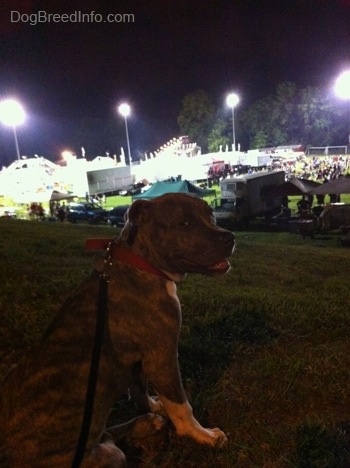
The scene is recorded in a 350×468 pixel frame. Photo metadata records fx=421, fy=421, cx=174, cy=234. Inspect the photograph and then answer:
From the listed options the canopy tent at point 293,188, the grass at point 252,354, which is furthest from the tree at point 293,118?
the grass at point 252,354

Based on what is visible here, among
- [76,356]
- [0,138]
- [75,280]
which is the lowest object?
[75,280]

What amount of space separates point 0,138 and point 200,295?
77.7 meters

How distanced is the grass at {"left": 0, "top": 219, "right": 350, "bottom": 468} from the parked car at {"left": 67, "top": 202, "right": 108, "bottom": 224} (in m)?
19.5

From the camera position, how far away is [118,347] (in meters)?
2.05

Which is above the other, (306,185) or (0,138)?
(0,138)

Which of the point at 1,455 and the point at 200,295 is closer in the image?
the point at 1,455

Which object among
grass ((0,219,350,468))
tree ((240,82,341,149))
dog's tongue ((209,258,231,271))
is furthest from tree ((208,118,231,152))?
dog's tongue ((209,258,231,271))

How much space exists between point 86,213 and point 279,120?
2178 inches

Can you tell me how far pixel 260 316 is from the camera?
4.06 meters

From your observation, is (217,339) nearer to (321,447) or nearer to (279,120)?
(321,447)

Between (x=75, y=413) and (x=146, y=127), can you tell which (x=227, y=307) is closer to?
(x=75, y=413)

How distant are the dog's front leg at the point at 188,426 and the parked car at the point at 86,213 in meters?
23.6

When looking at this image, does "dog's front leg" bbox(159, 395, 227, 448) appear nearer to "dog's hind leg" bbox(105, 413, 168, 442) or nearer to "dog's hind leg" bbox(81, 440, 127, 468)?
"dog's hind leg" bbox(105, 413, 168, 442)

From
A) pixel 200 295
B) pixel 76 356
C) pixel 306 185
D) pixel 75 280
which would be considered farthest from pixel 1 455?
pixel 306 185
